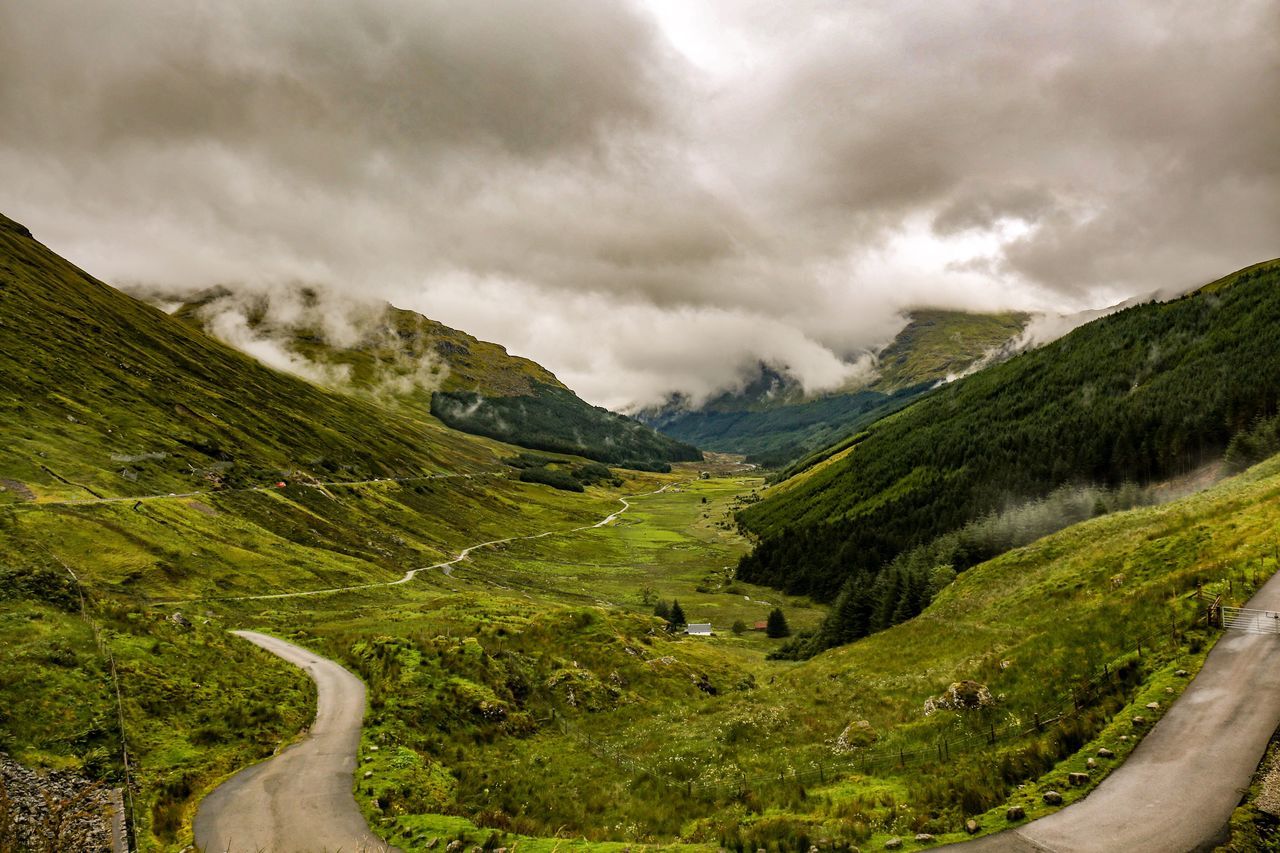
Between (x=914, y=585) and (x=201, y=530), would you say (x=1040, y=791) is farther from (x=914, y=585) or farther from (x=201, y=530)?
(x=201, y=530)

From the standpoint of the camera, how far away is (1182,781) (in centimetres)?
1602

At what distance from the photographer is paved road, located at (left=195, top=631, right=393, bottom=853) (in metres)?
20.3

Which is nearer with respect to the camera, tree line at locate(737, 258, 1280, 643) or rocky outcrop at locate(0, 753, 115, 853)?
rocky outcrop at locate(0, 753, 115, 853)

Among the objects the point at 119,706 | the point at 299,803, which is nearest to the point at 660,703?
the point at 299,803

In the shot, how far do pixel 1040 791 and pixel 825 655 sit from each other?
45212 mm

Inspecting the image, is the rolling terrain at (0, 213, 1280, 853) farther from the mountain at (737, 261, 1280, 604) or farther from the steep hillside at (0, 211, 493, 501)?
the mountain at (737, 261, 1280, 604)

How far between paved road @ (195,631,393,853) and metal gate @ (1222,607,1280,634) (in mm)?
35209

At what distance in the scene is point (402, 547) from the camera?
138m

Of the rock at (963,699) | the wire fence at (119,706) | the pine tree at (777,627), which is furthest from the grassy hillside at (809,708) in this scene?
the pine tree at (777,627)

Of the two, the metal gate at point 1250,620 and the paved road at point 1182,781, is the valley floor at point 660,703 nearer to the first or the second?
the paved road at point 1182,781

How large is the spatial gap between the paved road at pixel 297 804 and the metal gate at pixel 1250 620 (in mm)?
35209

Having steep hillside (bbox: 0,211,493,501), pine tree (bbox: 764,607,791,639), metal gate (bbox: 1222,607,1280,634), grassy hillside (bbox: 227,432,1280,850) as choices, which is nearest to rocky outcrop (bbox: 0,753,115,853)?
grassy hillside (bbox: 227,432,1280,850)

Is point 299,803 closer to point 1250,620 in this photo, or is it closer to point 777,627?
point 1250,620

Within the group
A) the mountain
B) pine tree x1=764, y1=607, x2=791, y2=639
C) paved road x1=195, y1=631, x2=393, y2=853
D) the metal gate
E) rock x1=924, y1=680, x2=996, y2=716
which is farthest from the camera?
the mountain
